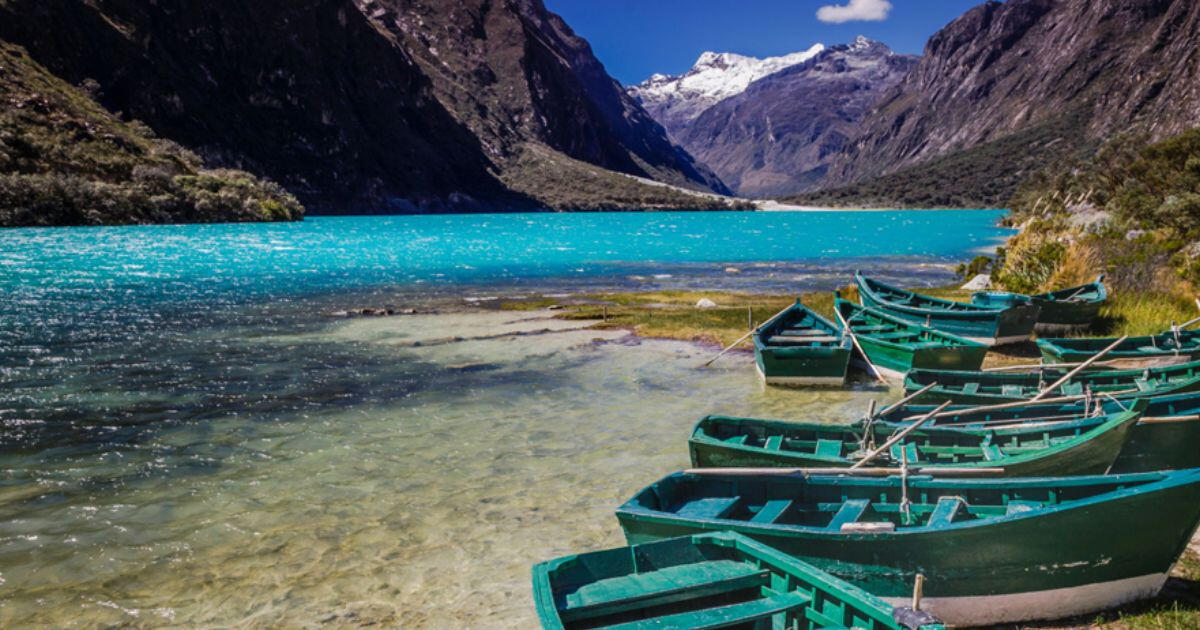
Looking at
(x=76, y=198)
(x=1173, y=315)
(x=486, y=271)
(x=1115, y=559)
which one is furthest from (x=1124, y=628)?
(x=76, y=198)

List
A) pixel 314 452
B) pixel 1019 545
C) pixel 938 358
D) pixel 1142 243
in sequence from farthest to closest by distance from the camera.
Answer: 1. pixel 1142 243
2. pixel 938 358
3. pixel 314 452
4. pixel 1019 545

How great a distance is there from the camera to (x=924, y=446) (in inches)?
400

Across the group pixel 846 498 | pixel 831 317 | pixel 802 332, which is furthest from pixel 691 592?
pixel 831 317

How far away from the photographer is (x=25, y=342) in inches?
924

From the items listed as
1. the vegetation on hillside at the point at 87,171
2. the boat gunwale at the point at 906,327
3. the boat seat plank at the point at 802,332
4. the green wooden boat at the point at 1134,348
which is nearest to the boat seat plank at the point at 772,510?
the green wooden boat at the point at 1134,348

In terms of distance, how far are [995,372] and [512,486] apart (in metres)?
8.93

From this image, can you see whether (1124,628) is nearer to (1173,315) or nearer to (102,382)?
(1173,315)

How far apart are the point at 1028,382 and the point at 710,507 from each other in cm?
870

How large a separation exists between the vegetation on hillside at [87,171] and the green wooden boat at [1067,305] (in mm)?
102172

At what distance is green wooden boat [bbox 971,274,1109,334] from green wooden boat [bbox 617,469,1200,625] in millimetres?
15893

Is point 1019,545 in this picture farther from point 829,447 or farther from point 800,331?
point 800,331

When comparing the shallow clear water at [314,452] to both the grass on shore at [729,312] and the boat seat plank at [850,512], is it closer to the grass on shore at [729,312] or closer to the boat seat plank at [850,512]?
the grass on shore at [729,312]

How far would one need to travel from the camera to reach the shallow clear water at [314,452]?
871 cm

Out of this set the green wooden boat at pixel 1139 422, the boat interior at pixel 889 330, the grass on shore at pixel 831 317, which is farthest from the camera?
the boat interior at pixel 889 330
